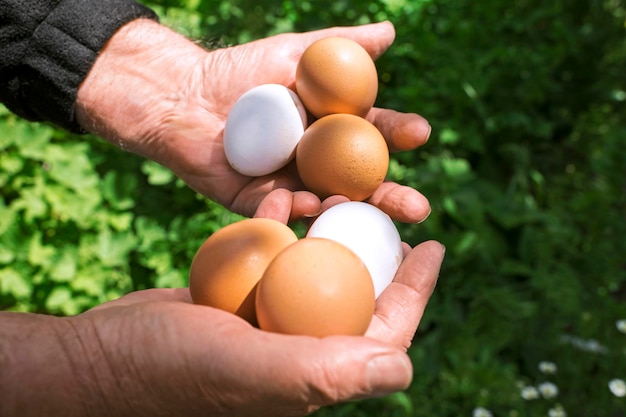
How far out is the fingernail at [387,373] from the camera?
1025mm

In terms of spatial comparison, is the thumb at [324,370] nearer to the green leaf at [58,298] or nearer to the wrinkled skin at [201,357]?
the wrinkled skin at [201,357]

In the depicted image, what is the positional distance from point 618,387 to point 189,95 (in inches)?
70.9

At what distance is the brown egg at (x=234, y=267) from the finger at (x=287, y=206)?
21 centimetres

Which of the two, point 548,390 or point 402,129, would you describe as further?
point 548,390

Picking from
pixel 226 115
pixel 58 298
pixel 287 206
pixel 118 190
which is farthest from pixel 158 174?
pixel 287 206

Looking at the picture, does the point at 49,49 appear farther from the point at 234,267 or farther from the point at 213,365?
the point at 213,365

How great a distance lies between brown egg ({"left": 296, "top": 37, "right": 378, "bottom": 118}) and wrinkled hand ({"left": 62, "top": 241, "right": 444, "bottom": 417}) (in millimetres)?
770

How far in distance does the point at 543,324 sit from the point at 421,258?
1.29 meters

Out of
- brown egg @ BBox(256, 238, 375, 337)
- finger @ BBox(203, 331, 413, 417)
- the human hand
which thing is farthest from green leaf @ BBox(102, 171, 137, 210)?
finger @ BBox(203, 331, 413, 417)

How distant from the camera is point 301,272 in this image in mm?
1249

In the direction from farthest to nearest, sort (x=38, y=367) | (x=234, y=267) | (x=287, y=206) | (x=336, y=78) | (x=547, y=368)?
(x=547, y=368) < (x=336, y=78) < (x=287, y=206) < (x=234, y=267) < (x=38, y=367)

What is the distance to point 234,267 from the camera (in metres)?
1.34

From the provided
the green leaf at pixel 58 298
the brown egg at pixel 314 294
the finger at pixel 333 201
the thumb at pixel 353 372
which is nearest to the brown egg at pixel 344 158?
the finger at pixel 333 201

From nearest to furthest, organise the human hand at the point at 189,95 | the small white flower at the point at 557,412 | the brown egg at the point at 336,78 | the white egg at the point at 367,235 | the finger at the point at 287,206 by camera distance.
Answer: the white egg at the point at 367,235
the finger at the point at 287,206
the brown egg at the point at 336,78
the human hand at the point at 189,95
the small white flower at the point at 557,412
